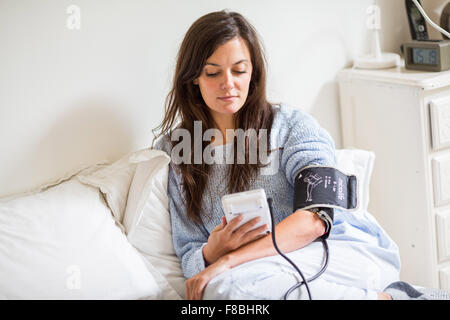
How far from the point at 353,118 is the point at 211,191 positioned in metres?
0.71

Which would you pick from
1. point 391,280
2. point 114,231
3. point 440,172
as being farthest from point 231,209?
point 440,172

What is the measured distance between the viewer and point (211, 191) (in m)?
1.48

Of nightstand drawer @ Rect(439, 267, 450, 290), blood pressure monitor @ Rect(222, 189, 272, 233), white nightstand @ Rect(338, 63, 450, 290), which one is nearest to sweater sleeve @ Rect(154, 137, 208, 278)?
blood pressure monitor @ Rect(222, 189, 272, 233)

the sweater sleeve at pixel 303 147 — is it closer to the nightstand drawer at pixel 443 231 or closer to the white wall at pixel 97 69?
the white wall at pixel 97 69

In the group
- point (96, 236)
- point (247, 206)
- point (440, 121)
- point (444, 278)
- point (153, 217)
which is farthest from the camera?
point (444, 278)

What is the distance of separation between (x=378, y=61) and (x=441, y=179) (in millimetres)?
443

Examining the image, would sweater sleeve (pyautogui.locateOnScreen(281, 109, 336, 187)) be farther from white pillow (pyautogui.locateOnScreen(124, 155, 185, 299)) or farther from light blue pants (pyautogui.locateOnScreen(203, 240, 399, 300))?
white pillow (pyautogui.locateOnScreen(124, 155, 185, 299))

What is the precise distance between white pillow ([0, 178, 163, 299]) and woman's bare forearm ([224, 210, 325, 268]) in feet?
0.85

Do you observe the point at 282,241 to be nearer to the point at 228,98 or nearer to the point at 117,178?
the point at 228,98

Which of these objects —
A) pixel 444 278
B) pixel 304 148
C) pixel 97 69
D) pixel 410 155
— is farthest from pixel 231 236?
pixel 444 278

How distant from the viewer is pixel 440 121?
5.56 feet

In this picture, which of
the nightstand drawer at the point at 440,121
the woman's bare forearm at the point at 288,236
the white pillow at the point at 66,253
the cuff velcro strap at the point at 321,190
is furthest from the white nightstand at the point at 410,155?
the white pillow at the point at 66,253

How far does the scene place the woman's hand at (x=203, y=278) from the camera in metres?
1.24

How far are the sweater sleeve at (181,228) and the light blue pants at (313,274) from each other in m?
0.21
